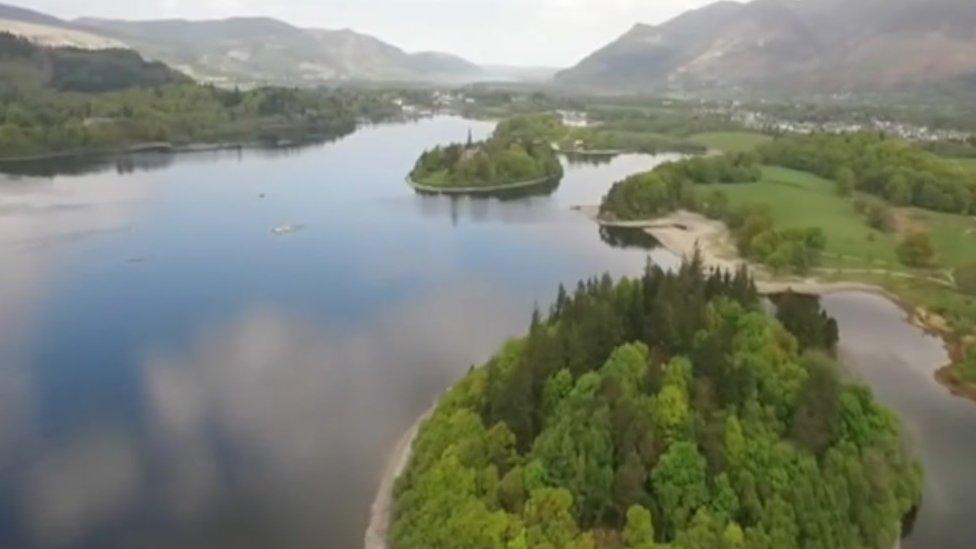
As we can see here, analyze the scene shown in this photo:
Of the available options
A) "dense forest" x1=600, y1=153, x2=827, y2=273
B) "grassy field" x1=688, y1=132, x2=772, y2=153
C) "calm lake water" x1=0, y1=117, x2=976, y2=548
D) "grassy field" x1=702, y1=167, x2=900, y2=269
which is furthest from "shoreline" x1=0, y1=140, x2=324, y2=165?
"grassy field" x1=702, y1=167, x2=900, y2=269

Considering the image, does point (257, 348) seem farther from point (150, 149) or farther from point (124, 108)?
point (124, 108)

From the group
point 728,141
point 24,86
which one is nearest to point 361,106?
point 24,86

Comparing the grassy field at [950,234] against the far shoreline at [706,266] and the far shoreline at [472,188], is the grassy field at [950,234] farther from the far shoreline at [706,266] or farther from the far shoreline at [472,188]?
the far shoreline at [472,188]

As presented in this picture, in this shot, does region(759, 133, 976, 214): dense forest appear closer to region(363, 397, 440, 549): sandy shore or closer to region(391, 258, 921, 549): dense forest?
region(391, 258, 921, 549): dense forest

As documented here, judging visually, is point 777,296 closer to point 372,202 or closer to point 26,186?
point 372,202

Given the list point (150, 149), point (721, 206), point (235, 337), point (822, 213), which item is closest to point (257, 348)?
point (235, 337)

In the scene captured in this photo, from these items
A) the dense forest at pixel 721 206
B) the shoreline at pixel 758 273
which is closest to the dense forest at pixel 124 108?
the shoreline at pixel 758 273

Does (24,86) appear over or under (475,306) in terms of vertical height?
over
